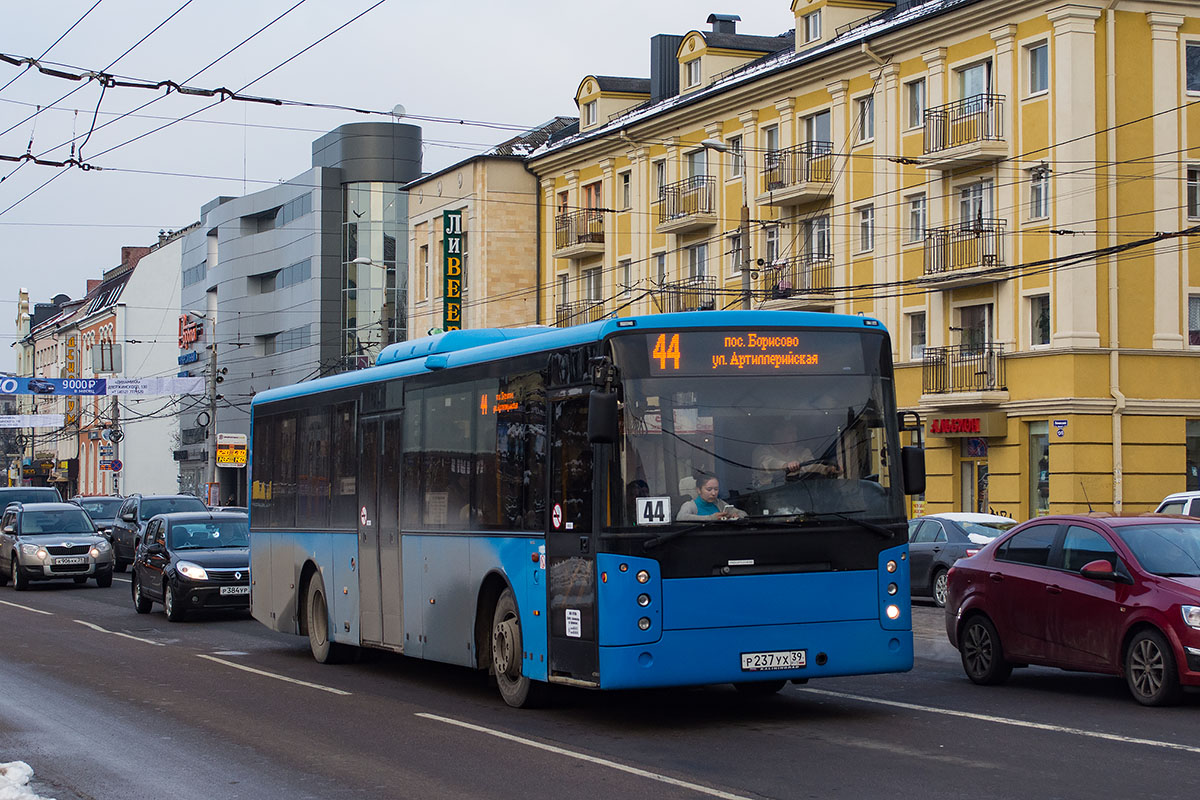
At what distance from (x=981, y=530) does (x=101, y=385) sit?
3617 centimetres

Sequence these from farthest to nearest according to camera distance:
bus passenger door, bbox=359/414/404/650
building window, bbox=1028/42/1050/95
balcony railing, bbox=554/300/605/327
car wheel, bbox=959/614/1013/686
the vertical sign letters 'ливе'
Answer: the vertical sign letters 'ливе' < balcony railing, bbox=554/300/605/327 < building window, bbox=1028/42/1050/95 < bus passenger door, bbox=359/414/404/650 < car wheel, bbox=959/614/1013/686

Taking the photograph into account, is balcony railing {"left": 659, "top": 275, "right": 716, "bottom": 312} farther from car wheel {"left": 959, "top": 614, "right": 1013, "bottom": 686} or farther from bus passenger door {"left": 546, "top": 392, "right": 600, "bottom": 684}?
bus passenger door {"left": 546, "top": 392, "right": 600, "bottom": 684}

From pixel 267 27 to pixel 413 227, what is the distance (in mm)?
46078

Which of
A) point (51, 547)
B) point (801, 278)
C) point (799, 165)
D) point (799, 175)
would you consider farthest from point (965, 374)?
point (51, 547)

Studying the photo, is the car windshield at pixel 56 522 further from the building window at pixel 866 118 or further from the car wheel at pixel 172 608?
the building window at pixel 866 118

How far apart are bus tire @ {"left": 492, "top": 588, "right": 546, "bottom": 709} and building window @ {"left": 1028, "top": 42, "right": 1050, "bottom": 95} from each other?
1064 inches

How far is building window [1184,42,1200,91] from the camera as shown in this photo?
37.4 m

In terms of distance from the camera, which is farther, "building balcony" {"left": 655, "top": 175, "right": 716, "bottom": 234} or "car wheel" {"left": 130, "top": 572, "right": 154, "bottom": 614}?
"building balcony" {"left": 655, "top": 175, "right": 716, "bottom": 234}

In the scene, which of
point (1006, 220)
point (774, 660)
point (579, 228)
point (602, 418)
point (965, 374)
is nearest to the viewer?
point (602, 418)

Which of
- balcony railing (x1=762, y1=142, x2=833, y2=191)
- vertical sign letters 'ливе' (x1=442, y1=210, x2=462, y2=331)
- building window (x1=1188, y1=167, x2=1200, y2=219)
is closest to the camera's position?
building window (x1=1188, y1=167, x2=1200, y2=219)

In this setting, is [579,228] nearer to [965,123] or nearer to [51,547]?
[965,123]

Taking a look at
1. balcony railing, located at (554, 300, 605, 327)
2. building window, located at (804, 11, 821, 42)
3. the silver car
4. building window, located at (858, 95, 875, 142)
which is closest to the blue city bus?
the silver car

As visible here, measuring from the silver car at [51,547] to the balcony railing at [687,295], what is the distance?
19.4 metres

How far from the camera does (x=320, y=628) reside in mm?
18250
